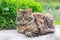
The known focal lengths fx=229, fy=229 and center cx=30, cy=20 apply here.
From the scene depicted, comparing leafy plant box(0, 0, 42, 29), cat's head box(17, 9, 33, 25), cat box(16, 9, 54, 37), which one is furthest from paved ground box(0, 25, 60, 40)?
leafy plant box(0, 0, 42, 29)

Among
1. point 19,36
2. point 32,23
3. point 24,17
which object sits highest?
point 24,17

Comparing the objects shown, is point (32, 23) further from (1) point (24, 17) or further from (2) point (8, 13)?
(2) point (8, 13)

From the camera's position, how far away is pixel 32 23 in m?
5.75

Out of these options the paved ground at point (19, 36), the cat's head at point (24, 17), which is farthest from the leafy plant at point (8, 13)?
the cat's head at point (24, 17)

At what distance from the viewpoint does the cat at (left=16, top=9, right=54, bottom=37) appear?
5633 millimetres

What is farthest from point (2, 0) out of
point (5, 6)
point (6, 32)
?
point (6, 32)

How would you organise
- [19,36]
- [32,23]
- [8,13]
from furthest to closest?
[8,13] < [32,23] < [19,36]

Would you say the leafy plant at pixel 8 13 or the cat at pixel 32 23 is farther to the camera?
the leafy plant at pixel 8 13

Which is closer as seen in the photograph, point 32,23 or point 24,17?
point 24,17

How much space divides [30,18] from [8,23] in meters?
1.07

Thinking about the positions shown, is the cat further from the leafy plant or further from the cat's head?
the leafy plant

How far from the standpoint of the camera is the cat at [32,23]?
5.63 meters

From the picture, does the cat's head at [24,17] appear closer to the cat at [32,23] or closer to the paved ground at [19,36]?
the cat at [32,23]

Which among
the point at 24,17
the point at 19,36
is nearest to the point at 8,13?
the point at 24,17
